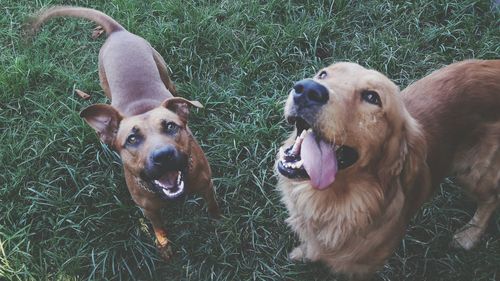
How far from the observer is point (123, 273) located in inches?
155

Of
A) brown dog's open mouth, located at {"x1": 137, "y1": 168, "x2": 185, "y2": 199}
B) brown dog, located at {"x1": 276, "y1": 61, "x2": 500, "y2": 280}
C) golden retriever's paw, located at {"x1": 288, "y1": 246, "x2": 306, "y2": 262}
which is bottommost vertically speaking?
golden retriever's paw, located at {"x1": 288, "y1": 246, "x2": 306, "y2": 262}

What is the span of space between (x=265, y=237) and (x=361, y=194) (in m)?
1.37

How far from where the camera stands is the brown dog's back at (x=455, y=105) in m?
3.18

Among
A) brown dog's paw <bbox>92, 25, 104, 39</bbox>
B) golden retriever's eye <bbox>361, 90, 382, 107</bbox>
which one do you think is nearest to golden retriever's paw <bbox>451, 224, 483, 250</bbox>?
golden retriever's eye <bbox>361, 90, 382, 107</bbox>

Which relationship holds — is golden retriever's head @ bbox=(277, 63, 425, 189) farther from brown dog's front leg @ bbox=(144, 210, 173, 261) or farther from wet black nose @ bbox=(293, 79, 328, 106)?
brown dog's front leg @ bbox=(144, 210, 173, 261)

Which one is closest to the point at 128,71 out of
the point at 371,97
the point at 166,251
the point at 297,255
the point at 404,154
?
the point at 166,251

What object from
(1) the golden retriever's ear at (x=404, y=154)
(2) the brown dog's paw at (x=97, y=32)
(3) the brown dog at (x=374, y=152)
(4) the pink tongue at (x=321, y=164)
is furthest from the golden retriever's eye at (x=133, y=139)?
(2) the brown dog's paw at (x=97, y=32)

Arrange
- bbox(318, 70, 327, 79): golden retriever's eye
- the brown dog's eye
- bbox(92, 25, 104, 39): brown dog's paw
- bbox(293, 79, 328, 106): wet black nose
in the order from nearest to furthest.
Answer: bbox(293, 79, 328, 106): wet black nose
bbox(318, 70, 327, 79): golden retriever's eye
the brown dog's eye
bbox(92, 25, 104, 39): brown dog's paw

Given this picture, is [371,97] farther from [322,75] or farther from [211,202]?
[211,202]

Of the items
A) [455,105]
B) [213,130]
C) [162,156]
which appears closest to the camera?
[455,105]

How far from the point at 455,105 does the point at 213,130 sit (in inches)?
88.1

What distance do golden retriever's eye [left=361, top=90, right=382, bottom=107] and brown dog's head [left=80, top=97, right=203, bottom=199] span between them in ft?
4.34

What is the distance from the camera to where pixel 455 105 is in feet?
10.5

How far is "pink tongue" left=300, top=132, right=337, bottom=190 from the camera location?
2.70 metres
